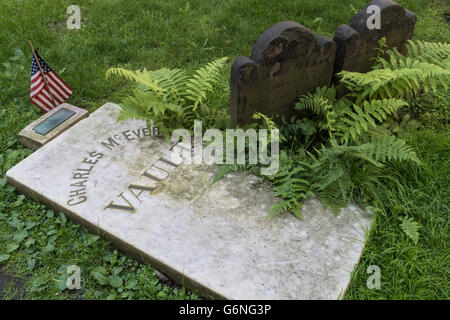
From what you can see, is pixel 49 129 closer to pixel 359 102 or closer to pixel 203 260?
pixel 203 260

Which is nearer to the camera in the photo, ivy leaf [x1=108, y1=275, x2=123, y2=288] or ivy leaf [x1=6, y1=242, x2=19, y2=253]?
ivy leaf [x1=108, y1=275, x2=123, y2=288]

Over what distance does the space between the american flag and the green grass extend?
0.21m

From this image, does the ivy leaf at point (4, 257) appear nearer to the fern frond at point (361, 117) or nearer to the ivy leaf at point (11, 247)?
the ivy leaf at point (11, 247)

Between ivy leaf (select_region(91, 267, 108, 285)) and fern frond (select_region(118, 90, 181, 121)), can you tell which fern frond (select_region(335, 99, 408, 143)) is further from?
ivy leaf (select_region(91, 267, 108, 285))

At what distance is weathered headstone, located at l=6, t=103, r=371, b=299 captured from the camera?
257cm

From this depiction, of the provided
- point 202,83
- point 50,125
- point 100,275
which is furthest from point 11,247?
point 202,83

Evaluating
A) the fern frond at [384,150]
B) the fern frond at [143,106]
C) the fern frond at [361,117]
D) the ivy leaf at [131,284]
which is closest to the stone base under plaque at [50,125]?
the fern frond at [143,106]

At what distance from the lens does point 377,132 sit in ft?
11.0

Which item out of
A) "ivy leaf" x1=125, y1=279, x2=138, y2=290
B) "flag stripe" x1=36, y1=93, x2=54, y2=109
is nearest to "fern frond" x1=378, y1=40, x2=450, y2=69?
"ivy leaf" x1=125, y1=279, x2=138, y2=290

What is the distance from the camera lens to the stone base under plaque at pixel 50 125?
371 cm

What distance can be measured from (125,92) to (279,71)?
6.67 ft

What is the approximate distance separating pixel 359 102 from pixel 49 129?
9.45 ft

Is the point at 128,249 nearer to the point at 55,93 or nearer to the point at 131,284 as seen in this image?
the point at 131,284

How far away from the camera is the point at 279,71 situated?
3.19 m
